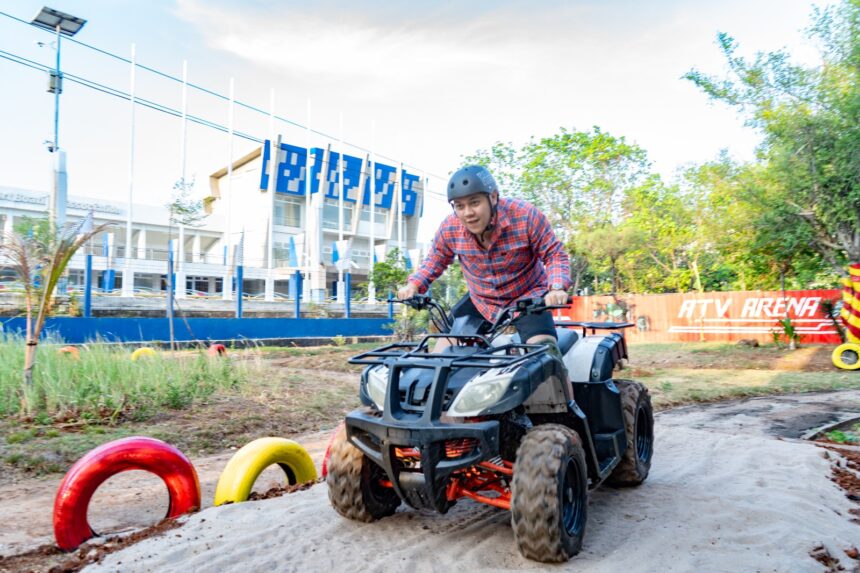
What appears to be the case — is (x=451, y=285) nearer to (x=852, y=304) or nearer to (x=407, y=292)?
(x=852, y=304)

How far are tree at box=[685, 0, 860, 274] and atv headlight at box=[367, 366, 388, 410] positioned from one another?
53.8ft

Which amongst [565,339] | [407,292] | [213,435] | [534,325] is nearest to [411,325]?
[213,435]

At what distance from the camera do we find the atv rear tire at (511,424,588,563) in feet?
9.47

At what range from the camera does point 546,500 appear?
288 centimetres

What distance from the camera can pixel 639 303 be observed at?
25.6 metres

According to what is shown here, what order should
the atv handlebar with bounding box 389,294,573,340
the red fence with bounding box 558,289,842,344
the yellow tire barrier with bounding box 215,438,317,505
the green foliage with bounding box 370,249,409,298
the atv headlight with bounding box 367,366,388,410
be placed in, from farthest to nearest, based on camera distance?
1. the green foliage with bounding box 370,249,409,298
2. the red fence with bounding box 558,289,842,344
3. the yellow tire barrier with bounding box 215,438,317,505
4. the atv handlebar with bounding box 389,294,573,340
5. the atv headlight with bounding box 367,366,388,410

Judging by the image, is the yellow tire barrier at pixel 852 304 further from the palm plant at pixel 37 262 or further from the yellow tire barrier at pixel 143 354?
the palm plant at pixel 37 262

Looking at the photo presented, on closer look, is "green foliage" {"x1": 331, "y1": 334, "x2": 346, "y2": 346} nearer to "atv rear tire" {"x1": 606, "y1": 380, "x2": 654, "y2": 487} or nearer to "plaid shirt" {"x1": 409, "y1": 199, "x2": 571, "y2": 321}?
"atv rear tire" {"x1": 606, "y1": 380, "x2": 654, "y2": 487}

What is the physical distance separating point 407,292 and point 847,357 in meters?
14.4

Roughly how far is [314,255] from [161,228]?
9.80 metres

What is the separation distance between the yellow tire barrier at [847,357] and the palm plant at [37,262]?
15.5 metres

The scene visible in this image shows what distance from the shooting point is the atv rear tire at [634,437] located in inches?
173

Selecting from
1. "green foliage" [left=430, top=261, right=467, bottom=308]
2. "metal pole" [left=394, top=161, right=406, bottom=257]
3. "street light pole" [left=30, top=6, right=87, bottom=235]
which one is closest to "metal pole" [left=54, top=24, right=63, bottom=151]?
"street light pole" [left=30, top=6, right=87, bottom=235]

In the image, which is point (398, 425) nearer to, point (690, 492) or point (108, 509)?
point (690, 492)
